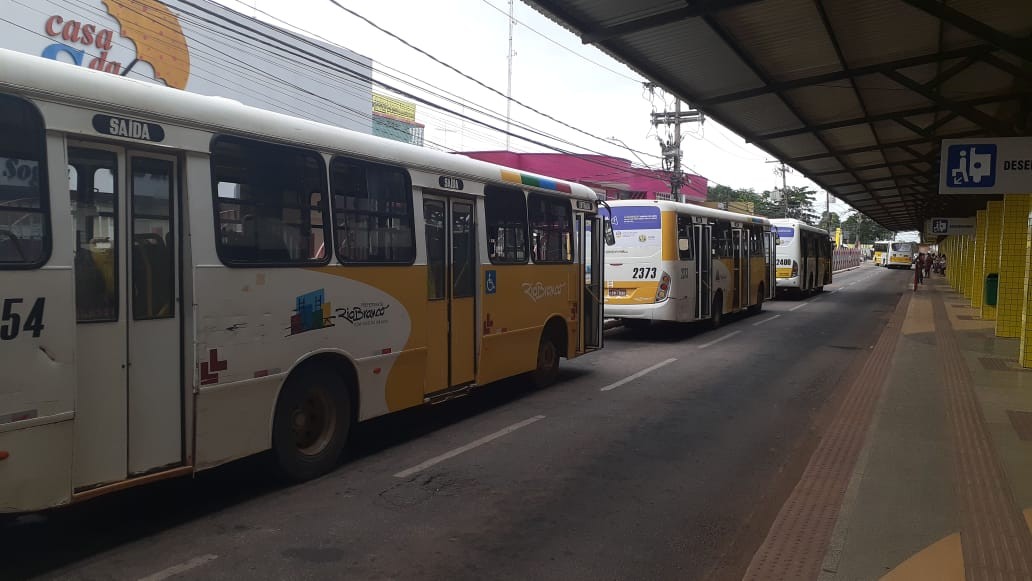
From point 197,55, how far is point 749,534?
2151 centimetres

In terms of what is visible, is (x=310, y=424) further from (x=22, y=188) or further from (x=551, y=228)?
(x=551, y=228)

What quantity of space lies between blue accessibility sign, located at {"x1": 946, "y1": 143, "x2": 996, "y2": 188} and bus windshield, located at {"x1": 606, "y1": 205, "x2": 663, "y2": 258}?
21.4 feet

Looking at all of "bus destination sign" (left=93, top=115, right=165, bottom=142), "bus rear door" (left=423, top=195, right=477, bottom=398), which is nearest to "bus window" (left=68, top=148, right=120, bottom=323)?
"bus destination sign" (left=93, top=115, right=165, bottom=142)

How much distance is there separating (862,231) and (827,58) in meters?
132

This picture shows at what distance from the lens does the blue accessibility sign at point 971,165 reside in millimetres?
9398

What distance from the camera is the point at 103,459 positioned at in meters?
4.62

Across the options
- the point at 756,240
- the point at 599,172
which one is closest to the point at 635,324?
the point at 756,240

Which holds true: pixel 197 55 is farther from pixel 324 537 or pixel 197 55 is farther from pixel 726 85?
pixel 324 537

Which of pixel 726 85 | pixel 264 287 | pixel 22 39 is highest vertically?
pixel 22 39

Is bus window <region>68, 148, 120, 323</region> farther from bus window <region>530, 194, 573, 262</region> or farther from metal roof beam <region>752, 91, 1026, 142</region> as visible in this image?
metal roof beam <region>752, 91, 1026, 142</region>

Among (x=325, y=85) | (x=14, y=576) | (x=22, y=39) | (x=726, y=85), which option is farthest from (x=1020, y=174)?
(x=325, y=85)

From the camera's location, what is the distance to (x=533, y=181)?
31.8 ft

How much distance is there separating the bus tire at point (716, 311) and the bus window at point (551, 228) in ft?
28.3

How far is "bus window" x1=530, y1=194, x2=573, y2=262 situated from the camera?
32.0 ft
